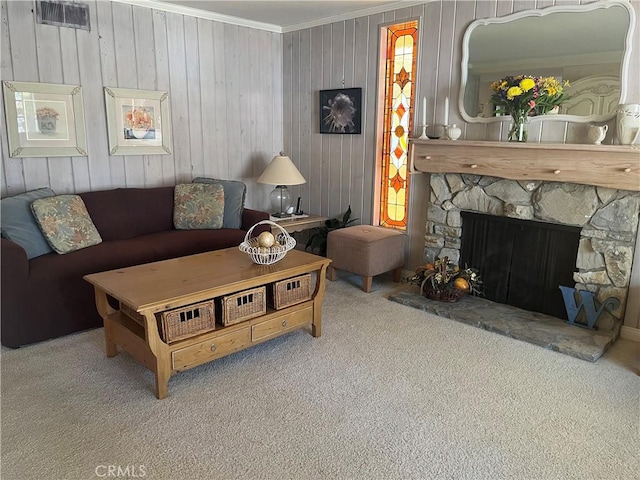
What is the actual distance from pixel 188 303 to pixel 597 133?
267cm

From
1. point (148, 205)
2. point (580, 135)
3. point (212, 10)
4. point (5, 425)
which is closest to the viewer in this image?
point (5, 425)

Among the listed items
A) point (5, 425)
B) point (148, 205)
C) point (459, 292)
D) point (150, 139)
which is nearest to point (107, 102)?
point (150, 139)

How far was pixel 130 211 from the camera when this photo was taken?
394 centimetres

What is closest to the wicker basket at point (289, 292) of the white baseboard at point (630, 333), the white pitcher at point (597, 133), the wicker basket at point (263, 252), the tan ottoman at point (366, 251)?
the wicker basket at point (263, 252)

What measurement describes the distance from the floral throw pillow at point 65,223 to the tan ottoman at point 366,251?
6.26 feet

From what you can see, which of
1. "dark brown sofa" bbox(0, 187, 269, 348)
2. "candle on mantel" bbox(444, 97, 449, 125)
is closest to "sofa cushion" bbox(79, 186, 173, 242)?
"dark brown sofa" bbox(0, 187, 269, 348)

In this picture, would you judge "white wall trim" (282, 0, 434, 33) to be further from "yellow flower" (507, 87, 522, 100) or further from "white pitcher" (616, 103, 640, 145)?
"white pitcher" (616, 103, 640, 145)

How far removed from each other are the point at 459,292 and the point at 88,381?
2611mm

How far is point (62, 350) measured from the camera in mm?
2996

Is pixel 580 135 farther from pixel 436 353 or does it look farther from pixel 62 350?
pixel 62 350

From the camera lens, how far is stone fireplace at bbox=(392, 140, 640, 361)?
10.1ft

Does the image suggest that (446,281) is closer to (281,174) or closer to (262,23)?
(281,174)

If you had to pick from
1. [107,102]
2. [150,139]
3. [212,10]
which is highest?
[212,10]

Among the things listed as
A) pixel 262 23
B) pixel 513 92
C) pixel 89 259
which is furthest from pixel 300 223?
pixel 513 92
